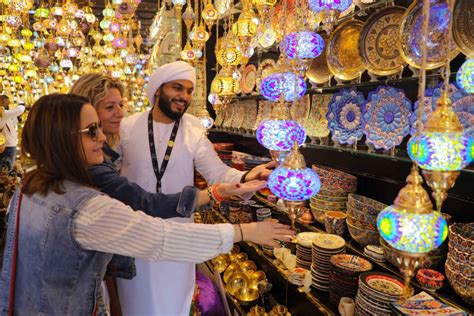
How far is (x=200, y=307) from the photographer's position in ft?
9.16

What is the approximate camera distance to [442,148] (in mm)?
812

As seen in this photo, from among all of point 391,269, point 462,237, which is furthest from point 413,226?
point 391,269

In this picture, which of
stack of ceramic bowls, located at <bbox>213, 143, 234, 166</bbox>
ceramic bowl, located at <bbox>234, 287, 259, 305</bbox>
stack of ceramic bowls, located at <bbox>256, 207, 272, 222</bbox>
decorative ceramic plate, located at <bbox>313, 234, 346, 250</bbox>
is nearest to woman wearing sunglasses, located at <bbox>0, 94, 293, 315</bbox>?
decorative ceramic plate, located at <bbox>313, 234, 346, 250</bbox>

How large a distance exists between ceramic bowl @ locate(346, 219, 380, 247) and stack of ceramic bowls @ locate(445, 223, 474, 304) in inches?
16.8

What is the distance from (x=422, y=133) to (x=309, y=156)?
1.97 m

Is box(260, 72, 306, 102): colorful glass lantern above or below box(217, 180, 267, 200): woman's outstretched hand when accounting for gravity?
above

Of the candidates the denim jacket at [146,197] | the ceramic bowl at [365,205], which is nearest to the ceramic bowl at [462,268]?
the ceramic bowl at [365,205]

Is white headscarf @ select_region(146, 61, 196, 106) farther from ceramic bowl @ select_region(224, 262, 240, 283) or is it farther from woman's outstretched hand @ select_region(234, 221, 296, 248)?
ceramic bowl @ select_region(224, 262, 240, 283)

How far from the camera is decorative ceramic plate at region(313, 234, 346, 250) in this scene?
192 centimetres

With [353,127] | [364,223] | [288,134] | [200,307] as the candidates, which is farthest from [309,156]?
[288,134]

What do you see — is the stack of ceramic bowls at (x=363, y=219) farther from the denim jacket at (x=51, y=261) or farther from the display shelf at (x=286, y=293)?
the denim jacket at (x=51, y=261)

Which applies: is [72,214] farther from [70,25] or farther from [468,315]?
[70,25]

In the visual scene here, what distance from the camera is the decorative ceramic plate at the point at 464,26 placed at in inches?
53.7

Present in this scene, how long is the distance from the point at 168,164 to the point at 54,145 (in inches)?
40.5
